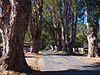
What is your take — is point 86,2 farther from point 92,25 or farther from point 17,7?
point 17,7

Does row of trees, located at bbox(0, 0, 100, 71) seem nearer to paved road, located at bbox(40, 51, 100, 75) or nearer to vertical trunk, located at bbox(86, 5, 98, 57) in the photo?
vertical trunk, located at bbox(86, 5, 98, 57)

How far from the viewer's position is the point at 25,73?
2017cm

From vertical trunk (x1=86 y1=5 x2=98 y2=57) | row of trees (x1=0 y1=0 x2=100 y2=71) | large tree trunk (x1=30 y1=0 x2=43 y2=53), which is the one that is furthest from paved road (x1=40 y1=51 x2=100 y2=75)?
large tree trunk (x1=30 y1=0 x2=43 y2=53)

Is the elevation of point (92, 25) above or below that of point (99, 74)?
above

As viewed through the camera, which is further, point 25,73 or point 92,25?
point 92,25

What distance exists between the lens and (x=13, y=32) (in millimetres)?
20719

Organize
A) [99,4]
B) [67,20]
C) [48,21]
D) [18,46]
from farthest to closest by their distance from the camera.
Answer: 1. [48,21]
2. [67,20]
3. [99,4]
4. [18,46]

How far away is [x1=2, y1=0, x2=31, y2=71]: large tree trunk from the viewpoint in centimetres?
2070

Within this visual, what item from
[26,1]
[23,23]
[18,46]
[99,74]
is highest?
[26,1]

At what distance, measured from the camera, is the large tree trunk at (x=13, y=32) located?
67.9 feet

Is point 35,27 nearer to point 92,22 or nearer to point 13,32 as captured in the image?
point 92,22

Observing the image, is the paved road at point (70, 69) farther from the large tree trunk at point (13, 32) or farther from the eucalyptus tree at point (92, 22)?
the eucalyptus tree at point (92, 22)

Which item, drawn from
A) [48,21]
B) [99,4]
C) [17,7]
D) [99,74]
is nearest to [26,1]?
[17,7]

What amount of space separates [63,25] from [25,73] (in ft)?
182
